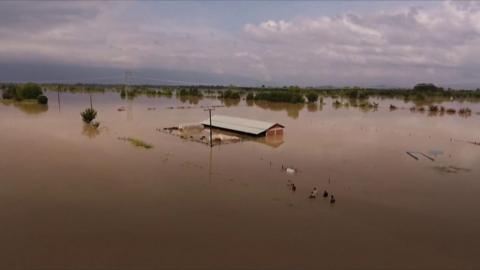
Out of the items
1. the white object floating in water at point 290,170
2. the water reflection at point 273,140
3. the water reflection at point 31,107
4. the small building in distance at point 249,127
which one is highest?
the small building in distance at point 249,127

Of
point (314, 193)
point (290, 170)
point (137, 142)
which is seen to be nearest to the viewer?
point (314, 193)

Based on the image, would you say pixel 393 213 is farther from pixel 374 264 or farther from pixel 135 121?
pixel 135 121

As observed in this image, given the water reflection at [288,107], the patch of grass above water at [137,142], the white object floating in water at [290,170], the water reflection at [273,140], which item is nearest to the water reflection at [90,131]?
the patch of grass above water at [137,142]

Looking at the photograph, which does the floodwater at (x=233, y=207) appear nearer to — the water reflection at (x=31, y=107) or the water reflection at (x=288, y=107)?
the water reflection at (x=31, y=107)

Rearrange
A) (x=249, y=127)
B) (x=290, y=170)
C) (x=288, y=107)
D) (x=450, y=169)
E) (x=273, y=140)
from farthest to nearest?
1. (x=288, y=107)
2. (x=249, y=127)
3. (x=273, y=140)
4. (x=450, y=169)
5. (x=290, y=170)

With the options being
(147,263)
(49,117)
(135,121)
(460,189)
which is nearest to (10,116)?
(49,117)

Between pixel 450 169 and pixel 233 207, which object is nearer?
pixel 233 207

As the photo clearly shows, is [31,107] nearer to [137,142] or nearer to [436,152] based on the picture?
[137,142]

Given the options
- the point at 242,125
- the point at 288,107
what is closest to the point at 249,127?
the point at 242,125

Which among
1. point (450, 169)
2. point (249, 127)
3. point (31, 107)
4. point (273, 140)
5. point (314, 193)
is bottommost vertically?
point (314, 193)
